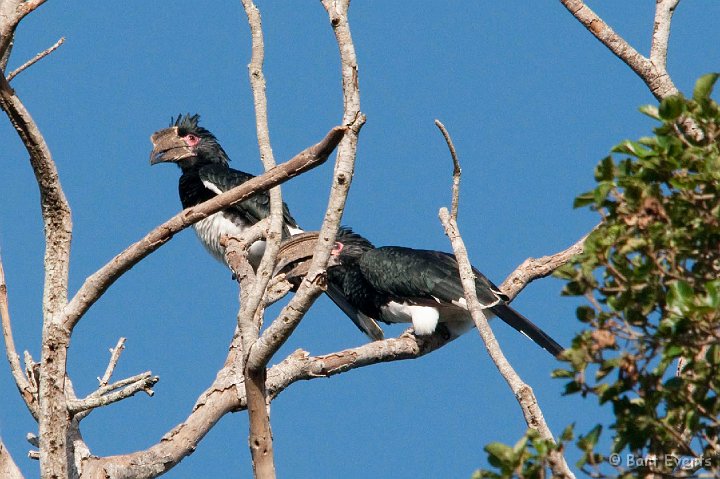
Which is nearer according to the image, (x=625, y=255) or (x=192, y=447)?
(x=625, y=255)

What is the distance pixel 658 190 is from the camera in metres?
3.37

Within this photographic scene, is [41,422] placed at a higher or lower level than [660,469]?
higher

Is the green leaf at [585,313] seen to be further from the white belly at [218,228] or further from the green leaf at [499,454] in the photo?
the white belly at [218,228]

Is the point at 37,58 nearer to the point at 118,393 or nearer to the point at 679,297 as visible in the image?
the point at 118,393

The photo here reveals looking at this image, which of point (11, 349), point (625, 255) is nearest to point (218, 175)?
point (11, 349)

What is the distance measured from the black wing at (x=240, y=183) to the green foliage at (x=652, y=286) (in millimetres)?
6356

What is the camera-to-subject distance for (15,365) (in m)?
4.94

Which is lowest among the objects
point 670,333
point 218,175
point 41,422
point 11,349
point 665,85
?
point 670,333

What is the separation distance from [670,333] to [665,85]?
3.23m

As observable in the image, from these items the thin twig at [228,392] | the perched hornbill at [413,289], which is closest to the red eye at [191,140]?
the perched hornbill at [413,289]

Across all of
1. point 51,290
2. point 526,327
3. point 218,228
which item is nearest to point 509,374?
point 51,290

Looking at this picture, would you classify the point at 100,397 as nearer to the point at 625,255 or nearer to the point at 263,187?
the point at 263,187

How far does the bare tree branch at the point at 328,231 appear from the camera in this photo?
4.30 meters

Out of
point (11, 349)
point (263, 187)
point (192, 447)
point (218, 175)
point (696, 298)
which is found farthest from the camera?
point (218, 175)
